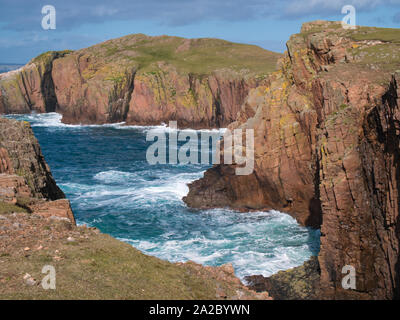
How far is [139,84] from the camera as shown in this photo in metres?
110

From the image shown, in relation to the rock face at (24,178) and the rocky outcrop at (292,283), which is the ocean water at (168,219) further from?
the rock face at (24,178)

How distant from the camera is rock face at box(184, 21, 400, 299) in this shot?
911 inches

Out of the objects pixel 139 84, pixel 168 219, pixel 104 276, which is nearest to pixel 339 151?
pixel 104 276

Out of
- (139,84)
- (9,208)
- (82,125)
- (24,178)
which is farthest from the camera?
(139,84)

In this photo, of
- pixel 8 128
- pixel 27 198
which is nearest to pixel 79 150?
pixel 8 128

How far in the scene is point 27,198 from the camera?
81.3 ft

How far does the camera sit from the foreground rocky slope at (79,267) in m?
15.1

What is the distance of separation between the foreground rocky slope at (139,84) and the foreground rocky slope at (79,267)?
3299 inches

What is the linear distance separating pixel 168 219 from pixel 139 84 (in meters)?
73.5

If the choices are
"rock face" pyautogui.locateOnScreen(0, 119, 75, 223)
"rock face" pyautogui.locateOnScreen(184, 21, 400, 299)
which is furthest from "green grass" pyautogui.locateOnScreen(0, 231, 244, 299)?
"rock face" pyautogui.locateOnScreen(184, 21, 400, 299)

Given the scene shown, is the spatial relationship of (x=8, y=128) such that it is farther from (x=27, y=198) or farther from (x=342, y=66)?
(x=342, y=66)

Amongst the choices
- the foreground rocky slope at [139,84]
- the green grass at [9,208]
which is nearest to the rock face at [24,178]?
the green grass at [9,208]

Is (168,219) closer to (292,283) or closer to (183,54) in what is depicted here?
(292,283)

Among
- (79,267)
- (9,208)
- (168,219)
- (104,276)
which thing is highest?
(9,208)
